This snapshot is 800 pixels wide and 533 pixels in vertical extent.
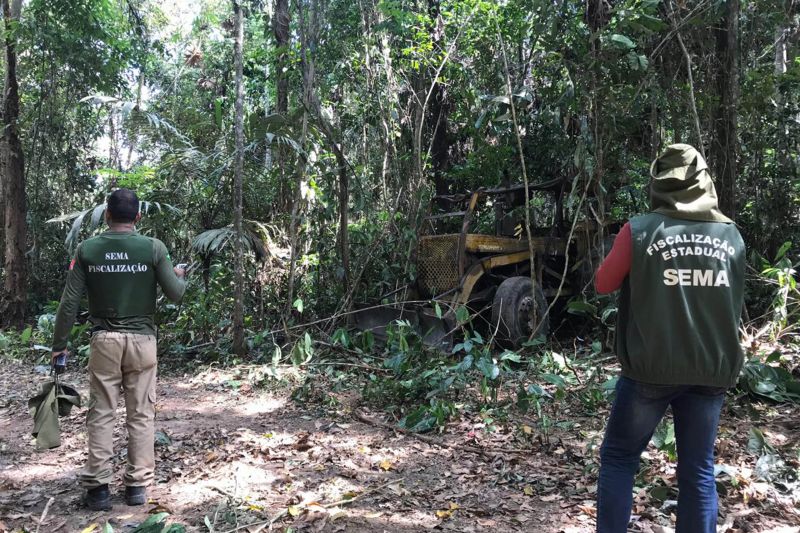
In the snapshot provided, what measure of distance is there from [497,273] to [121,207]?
5.32 meters

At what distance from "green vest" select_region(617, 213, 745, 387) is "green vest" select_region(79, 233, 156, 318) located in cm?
283

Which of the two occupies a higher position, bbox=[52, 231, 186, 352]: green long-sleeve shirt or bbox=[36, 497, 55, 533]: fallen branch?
bbox=[52, 231, 186, 352]: green long-sleeve shirt

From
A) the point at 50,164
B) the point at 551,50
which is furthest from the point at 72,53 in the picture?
the point at 551,50

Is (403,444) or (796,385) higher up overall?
(796,385)

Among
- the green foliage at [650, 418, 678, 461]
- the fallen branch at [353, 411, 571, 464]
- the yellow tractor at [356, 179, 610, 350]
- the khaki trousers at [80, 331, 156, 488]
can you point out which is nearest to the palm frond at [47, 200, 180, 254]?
the yellow tractor at [356, 179, 610, 350]

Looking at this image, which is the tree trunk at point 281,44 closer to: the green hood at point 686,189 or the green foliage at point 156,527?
the green foliage at point 156,527

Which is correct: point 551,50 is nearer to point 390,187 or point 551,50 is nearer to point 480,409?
point 390,187

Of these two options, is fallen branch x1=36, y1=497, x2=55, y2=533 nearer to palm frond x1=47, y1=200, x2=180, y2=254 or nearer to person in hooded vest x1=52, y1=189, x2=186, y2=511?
person in hooded vest x1=52, y1=189, x2=186, y2=511

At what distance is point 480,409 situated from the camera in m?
5.09

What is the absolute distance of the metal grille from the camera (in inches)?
298

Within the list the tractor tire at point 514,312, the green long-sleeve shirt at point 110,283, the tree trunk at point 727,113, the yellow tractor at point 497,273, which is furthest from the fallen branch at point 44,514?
the tree trunk at point 727,113

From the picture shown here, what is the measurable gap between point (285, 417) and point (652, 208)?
12.2 feet

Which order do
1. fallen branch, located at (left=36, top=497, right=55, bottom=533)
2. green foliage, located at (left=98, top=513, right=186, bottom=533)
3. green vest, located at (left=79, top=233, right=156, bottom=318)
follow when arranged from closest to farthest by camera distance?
1. green foliage, located at (left=98, top=513, right=186, bottom=533)
2. fallen branch, located at (left=36, top=497, right=55, bottom=533)
3. green vest, located at (left=79, top=233, right=156, bottom=318)

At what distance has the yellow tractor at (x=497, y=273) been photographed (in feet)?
23.4
